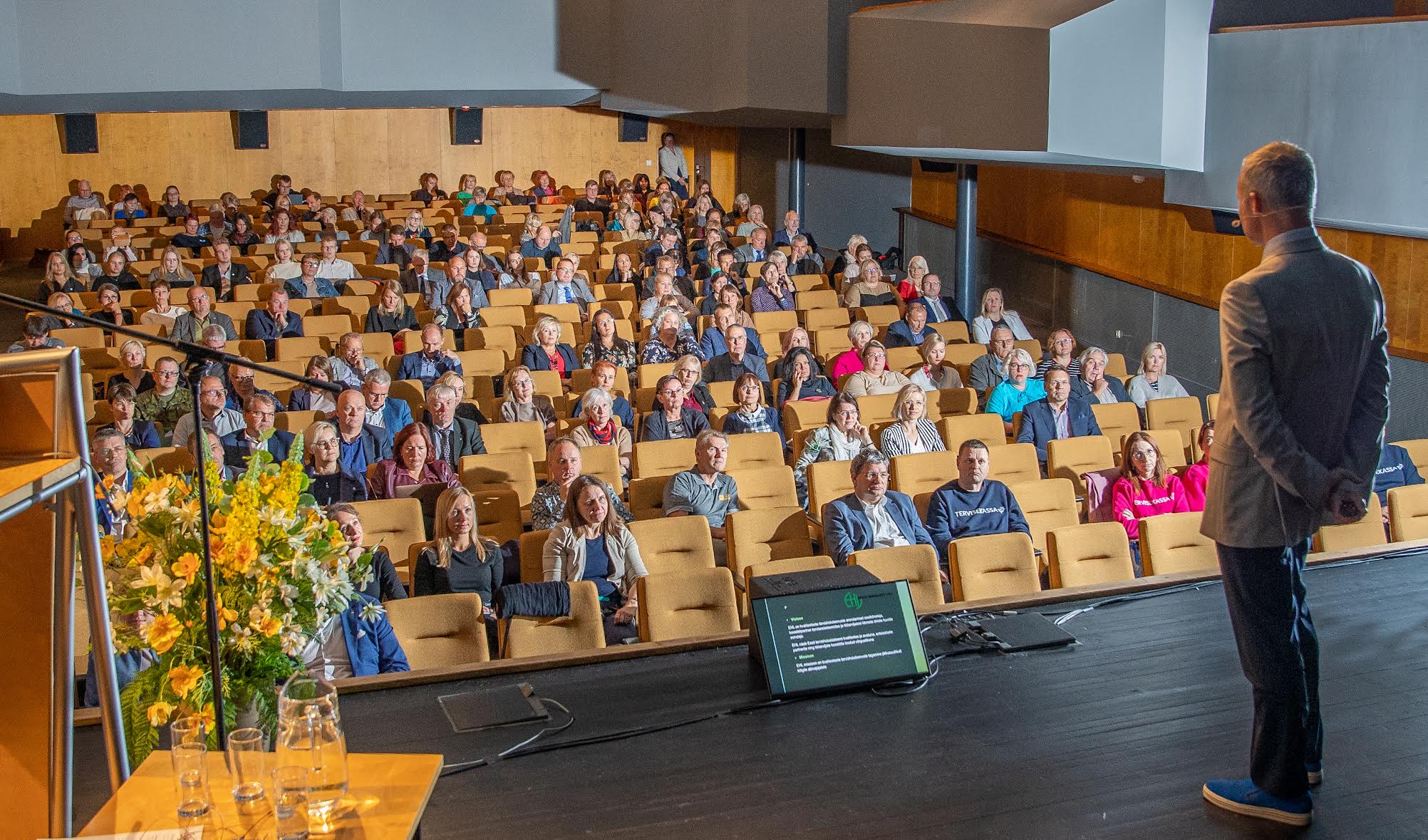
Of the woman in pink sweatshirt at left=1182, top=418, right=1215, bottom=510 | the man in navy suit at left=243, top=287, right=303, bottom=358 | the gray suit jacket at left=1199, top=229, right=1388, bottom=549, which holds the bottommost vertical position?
the woman in pink sweatshirt at left=1182, top=418, right=1215, bottom=510

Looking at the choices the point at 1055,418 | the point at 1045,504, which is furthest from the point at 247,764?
the point at 1055,418

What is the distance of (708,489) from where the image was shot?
5.79 metres

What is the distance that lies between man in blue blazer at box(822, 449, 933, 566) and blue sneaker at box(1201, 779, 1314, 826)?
7.70 feet

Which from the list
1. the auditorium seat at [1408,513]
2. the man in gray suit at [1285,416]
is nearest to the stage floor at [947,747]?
the man in gray suit at [1285,416]

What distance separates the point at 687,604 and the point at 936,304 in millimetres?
5622

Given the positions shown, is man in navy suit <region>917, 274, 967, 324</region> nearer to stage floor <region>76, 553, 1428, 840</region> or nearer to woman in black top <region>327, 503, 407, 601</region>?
woman in black top <region>327, 503, 407, 601</region>

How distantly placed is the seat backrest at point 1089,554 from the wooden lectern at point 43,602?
11.8ft

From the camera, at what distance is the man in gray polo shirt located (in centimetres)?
577

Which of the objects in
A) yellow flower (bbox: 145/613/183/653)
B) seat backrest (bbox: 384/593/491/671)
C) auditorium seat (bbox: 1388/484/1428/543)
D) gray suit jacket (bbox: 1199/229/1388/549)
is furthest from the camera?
auditorium seat (bbox: 1388/484/1428/543)

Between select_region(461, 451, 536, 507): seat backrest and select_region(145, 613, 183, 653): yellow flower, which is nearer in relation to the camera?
select_region(145, 613, 183, 653): yellow flower

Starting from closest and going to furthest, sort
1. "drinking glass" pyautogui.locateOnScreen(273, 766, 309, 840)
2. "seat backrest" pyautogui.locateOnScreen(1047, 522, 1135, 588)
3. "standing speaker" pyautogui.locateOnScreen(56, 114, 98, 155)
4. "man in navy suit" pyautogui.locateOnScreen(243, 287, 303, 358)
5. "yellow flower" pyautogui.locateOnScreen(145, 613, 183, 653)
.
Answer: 1. "drinking glass" pyautogui.locateOnScreen(273, 766, 309, 840)
2. "yellow flower" pyautogui.locateOnScreen(145, 613, 183, 653)
3. "seat backrest" pyautogui.locateOnScreen(1047, 522, 1135, 588)
4. "man in navy suit" pyautogui.locateOnScreen(243, 287, 303, 358)
5. "standing speaker" pyautogui.locateOnScreen(56, 114, 98, 155)

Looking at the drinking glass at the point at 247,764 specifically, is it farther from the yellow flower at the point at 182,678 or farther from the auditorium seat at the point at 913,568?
the auditorium seat at the point at 913,568

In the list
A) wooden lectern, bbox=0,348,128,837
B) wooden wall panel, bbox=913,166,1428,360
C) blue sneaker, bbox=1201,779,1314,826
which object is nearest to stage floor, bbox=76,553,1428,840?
blue sneaker, bbox=1201,779,1314,826

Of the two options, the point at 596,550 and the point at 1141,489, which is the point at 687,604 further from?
the point at 1141,489
